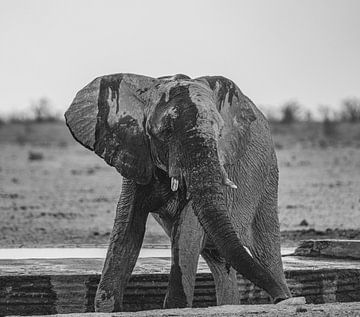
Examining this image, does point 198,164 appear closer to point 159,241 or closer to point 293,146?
point 159,241

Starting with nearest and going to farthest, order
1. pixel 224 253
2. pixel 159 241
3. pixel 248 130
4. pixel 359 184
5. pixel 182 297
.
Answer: pixel 224 253
pixel 182 297
pixel 248 130
pixel 159 241
pixel 359 184

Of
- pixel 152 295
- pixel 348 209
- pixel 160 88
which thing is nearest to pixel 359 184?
pixel 348 209

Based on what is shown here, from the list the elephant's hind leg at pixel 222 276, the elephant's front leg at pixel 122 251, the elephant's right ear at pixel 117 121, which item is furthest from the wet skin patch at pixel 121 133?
the elephant's hind leg at pixel 222 276

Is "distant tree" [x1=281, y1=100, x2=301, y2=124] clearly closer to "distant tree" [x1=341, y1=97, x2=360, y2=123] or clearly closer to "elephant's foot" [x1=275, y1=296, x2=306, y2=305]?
"distant tree" [x1=341, y1=97, x2=360, y2=123]

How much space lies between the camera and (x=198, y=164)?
621 centimetres

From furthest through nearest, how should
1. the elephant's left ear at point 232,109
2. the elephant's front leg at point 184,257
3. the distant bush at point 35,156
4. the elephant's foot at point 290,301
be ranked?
the distant bush at point 35,156 → the elephant's left ear at point 232,109 → the elephant's front leg at point 184,257 → the elephant's foot at point 290,301

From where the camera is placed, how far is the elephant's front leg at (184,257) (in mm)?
6523

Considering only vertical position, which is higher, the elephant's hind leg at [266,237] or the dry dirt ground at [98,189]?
the elephant's hind leg at [266,237]

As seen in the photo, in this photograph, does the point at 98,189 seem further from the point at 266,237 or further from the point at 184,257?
the point at 184,257

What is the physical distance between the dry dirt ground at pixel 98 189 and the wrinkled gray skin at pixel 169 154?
194 inches

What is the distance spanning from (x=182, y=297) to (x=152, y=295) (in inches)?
61.5

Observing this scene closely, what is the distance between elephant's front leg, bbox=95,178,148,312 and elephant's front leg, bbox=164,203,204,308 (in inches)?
9.7

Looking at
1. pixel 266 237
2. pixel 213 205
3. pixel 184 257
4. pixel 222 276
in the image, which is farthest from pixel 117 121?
pixel 266 237

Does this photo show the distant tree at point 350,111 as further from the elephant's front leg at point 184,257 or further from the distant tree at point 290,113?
the elephant's front leg at point 184,257
